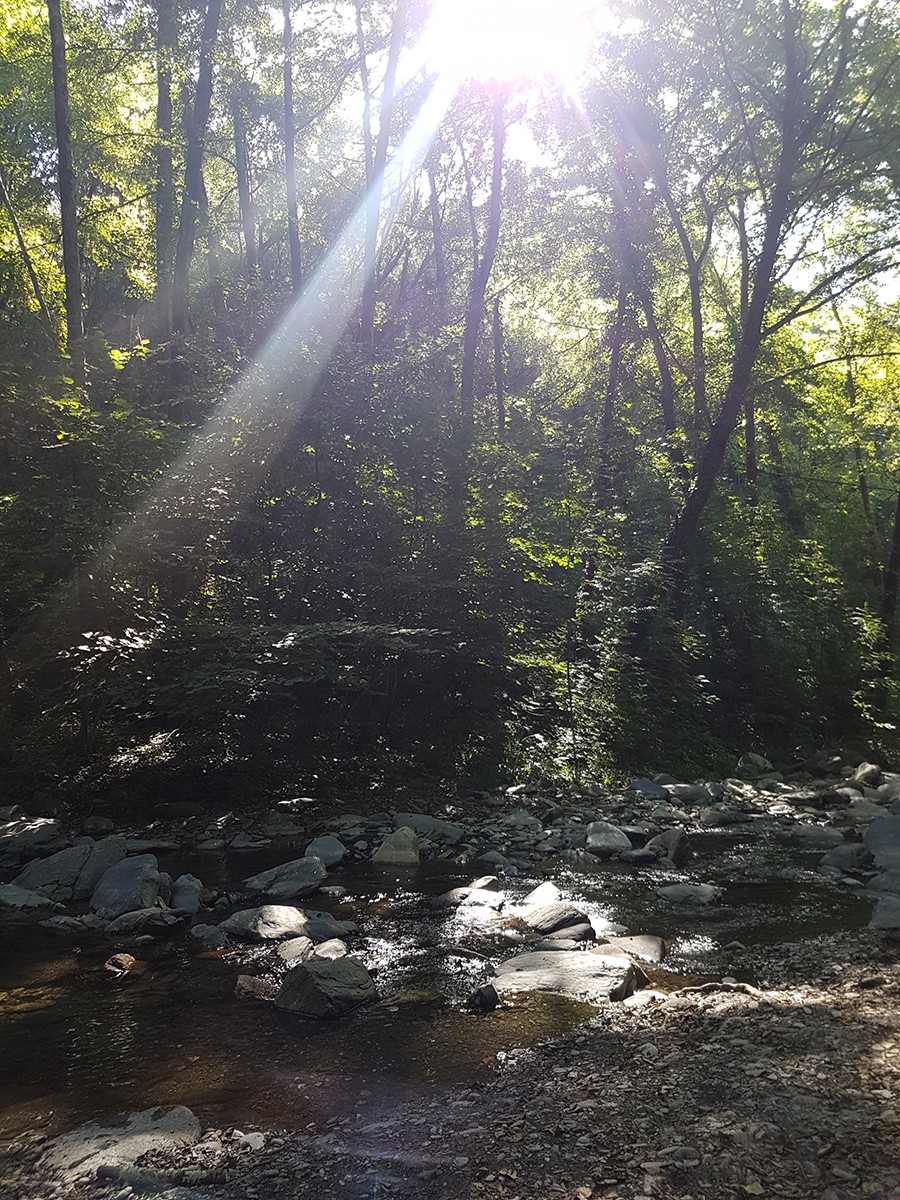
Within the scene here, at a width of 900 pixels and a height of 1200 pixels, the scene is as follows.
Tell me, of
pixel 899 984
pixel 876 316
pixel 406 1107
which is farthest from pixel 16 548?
pixel 876 316

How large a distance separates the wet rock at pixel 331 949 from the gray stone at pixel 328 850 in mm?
2083

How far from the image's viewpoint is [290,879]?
6.66 meters

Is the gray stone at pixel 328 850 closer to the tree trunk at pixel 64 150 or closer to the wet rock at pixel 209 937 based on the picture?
the wet rock at pixel 209 937

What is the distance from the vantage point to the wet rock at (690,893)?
6125 millimetres

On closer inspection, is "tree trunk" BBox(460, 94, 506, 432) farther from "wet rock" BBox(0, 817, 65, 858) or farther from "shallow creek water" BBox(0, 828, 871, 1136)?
"shallow creek water" BBox(0, 828, 871, 1136)

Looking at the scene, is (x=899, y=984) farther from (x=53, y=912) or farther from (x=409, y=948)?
(x=53, y=912)

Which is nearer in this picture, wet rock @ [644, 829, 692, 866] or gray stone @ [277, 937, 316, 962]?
gray stone @ [277, 937, 316, 962]

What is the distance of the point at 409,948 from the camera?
515 cm

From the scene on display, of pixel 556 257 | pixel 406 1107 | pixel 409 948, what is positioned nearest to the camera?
pixel 406 1107

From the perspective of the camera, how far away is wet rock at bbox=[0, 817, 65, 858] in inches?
288

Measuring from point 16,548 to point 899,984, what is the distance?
27.7ft

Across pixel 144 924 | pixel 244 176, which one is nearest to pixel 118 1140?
pixel 144 924

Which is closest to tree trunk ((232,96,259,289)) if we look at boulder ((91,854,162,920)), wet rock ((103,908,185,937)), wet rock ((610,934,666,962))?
boulder ((91,854,162,920))

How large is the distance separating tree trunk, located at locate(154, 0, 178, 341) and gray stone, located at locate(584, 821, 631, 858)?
12.4m
